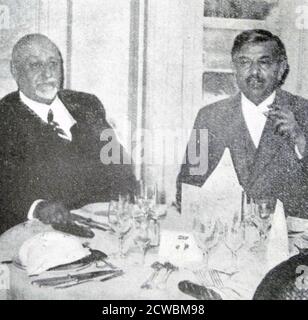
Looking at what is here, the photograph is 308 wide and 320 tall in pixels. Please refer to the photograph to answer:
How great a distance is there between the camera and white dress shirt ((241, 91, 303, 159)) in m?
1.84

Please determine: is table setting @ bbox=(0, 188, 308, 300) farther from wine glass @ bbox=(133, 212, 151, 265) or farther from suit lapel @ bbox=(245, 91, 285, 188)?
suit lapel @ bbox=(245, 91, 285, 188)

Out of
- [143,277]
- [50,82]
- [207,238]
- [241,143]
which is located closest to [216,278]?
[207,238]

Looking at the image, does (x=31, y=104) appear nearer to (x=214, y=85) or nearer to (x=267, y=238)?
(x=214, y=85)

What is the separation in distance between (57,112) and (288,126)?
3.00 ft

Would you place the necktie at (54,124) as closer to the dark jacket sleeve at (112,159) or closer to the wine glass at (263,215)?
the dark jacket sleeve at (112,159)

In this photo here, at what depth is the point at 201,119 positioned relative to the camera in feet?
6.08

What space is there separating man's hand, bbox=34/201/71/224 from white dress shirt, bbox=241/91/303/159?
79cm

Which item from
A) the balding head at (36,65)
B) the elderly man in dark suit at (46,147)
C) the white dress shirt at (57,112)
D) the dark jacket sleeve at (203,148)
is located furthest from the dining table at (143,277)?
the balding head at (36,65)

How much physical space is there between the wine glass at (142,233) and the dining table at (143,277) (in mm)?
32

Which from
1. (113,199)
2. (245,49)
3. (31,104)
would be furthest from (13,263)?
(245,49)

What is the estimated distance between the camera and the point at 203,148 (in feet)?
6.06

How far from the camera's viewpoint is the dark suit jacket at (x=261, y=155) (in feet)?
6.04

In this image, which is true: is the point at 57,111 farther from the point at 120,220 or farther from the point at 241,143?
the point at 241,143

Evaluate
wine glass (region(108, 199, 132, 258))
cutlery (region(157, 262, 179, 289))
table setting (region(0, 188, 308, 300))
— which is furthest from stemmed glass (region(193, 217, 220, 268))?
wine glass (region(108, 199, 132, 258))
